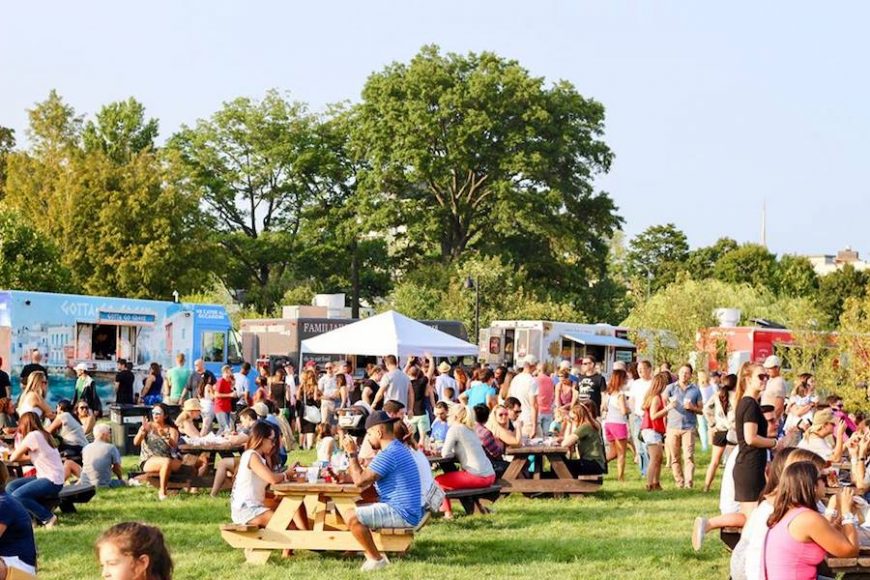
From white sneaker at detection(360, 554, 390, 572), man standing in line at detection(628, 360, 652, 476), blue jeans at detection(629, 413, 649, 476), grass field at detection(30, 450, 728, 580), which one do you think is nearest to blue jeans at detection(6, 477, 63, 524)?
grass field at detection(30, 450, 728, 580)

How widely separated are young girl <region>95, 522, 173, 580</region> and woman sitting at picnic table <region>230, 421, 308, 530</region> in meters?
6.75

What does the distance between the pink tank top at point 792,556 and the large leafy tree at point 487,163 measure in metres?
46.8

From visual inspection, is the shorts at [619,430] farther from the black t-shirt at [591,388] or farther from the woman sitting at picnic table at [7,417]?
the woman sitting at picnic table at [7,417]

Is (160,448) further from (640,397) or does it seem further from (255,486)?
(640,397)

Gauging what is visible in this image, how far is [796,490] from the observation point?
661 centimetres

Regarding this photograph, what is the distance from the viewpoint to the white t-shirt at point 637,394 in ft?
58.2

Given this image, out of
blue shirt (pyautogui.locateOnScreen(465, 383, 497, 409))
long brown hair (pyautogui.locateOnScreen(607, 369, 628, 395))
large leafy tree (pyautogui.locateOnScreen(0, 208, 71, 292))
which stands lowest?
blue shirt (pyautogui.locateOnScreen(465, 383, 497, 409))

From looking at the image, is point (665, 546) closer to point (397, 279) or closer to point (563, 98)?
point (563, 98)

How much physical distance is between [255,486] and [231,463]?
15.0ft

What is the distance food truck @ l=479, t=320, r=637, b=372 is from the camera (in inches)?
1561

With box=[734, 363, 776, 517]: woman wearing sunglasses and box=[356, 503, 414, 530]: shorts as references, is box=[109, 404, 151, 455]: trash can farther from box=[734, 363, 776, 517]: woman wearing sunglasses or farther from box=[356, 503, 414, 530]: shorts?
box=[734, 363, 776, 517]: woman wearing sunglasses

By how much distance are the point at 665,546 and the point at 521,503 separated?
3233 mm

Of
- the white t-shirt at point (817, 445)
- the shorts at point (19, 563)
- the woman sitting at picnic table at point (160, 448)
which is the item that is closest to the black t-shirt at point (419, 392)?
the woman sitting at picnic table at point (160, 448)

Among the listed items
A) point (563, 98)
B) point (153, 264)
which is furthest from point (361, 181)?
point (153, 264)
